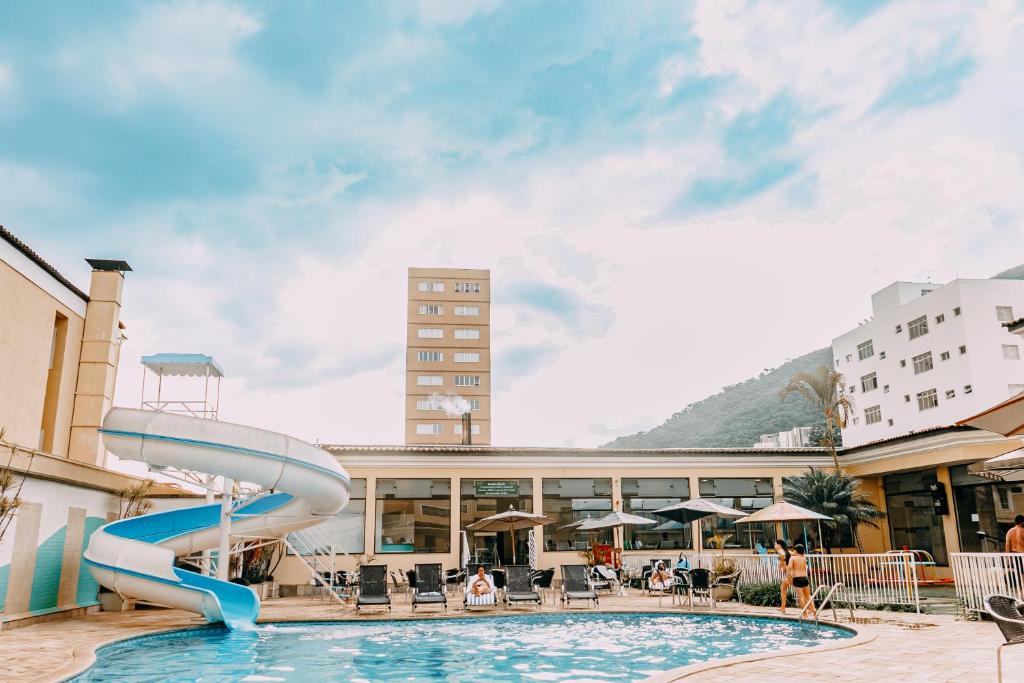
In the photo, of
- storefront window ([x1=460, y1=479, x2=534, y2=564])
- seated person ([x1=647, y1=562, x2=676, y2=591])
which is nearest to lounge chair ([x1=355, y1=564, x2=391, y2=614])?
seated person ([x1=647, y1=562, x2=676, y2=591])

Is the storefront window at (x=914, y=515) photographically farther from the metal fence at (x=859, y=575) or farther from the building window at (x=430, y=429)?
the building window at (x=430, y=429)

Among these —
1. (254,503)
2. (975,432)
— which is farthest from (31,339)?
(975,432)

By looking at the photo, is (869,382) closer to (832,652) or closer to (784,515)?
(784,515)

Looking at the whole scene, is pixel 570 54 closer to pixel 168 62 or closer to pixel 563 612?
pixel 168 62

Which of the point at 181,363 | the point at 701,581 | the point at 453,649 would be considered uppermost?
the point at 181,363

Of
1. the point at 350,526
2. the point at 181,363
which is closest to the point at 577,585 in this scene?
the point at 350,526

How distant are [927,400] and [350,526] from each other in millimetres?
37674

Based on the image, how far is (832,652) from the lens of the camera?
319 inches

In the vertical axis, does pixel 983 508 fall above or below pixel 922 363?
below

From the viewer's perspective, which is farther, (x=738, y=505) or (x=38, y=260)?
(x=738, y=505)

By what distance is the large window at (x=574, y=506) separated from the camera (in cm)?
→ 2244

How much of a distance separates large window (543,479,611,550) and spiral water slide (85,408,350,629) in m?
9.53

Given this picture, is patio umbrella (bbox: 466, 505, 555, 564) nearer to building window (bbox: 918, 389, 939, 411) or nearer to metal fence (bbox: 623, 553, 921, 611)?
metal fence (bbox: 623, 553, 921, 611)

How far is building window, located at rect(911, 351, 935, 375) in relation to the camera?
4425 centimetres
